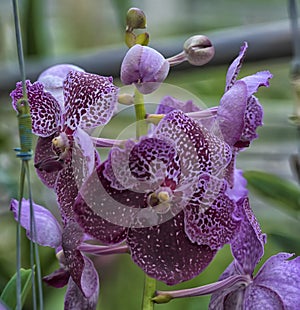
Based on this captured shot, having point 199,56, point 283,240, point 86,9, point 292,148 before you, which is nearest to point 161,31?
point 86,9

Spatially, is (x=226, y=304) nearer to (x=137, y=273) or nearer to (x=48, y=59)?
(x=137, y=273)

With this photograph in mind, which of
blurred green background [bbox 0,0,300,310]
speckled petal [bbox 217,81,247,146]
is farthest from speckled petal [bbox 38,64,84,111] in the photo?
blurred green background [bbox 0,0,300,310]

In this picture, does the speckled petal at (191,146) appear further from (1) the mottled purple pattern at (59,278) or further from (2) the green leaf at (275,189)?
(2) the green leaf at (275,189)

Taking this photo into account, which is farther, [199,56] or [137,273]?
[137,273]

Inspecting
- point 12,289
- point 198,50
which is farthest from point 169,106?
point 12,289

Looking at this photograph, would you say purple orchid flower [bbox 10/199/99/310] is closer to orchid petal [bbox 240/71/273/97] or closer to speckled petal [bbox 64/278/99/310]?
speckled petal [bbox 64/278/99/310]

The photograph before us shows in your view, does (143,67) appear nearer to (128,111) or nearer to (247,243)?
(247,243)
